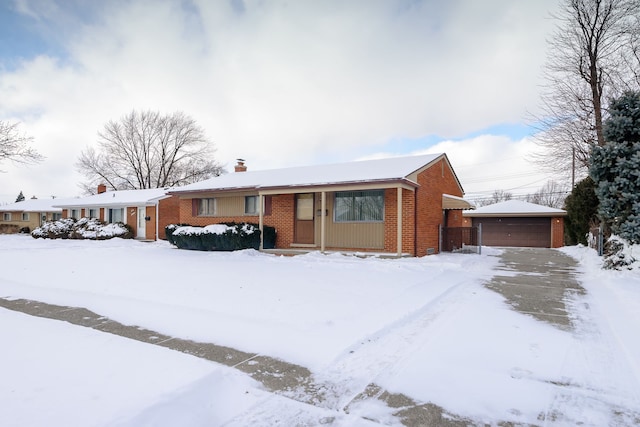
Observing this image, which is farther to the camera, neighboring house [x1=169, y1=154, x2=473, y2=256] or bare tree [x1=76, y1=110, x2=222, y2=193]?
bare tree [x1=76, y1=110, x2=222, y2=193]

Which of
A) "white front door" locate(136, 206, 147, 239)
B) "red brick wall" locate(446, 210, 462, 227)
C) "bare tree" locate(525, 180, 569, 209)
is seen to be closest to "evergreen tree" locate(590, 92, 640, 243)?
"red brick wall" locate(446, 210, 462, 227)

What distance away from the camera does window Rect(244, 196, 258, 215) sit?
15.8 meters

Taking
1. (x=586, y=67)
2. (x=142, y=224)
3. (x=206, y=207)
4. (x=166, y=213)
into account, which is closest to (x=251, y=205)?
(x=206, y=207)

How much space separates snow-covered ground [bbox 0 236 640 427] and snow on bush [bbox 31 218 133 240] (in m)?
17.4

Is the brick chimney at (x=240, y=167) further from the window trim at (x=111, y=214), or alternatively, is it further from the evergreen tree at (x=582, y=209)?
the evergreen tree at (x=582, y=209)

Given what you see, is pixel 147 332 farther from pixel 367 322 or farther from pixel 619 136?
pixel 619 136

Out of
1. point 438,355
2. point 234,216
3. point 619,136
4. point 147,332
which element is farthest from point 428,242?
point 147,332

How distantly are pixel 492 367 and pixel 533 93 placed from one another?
652 inches

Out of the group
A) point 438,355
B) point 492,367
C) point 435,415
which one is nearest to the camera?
point 435,415

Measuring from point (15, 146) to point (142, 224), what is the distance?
28.5 ft

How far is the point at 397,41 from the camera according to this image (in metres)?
12.1

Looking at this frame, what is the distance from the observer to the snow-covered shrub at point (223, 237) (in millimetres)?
14195

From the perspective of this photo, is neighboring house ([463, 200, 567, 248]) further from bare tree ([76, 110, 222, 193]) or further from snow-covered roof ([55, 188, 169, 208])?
bare tree ([76, 110, 222, 193])

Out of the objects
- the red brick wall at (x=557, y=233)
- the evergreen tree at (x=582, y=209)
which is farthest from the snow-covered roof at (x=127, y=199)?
the red brick wall at (x=557, y=233)
